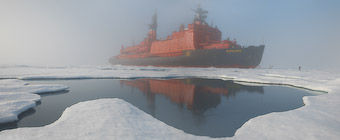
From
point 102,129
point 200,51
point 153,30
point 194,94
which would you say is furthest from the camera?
point 153,30

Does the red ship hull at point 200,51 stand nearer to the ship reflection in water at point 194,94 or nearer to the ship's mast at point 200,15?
the ship's mast at point 200,15

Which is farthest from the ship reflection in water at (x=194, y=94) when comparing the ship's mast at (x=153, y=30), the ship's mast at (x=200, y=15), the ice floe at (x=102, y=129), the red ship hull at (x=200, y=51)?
the ship's mast at (x=153, y=30)

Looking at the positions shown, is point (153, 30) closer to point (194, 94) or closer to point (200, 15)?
point (200, 15)

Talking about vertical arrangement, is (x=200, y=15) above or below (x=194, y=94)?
above

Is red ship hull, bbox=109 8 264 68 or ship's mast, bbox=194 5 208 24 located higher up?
ship's mast, bbox=194 5 208 24

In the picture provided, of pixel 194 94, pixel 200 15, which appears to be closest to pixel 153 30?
pixel 200 15

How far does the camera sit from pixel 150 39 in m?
46.7

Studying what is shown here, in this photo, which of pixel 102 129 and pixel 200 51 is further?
pixel 200 51

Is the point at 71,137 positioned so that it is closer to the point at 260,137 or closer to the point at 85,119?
the point at 85,119

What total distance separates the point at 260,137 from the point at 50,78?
56.9ft

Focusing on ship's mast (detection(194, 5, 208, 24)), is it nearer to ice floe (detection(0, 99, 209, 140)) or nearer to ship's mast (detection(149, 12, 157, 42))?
ship's mast (detection(149, 12, 157, 42))

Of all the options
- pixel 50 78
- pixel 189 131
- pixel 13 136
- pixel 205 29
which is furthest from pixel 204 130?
pixel 205 29

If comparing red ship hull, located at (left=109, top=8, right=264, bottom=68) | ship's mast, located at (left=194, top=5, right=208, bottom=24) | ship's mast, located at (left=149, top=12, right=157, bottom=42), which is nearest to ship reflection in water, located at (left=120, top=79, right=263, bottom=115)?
red ship hull, located at (left=109, top=8, right=264, bottom=68)

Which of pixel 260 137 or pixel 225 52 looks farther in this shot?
pixel 225 52
